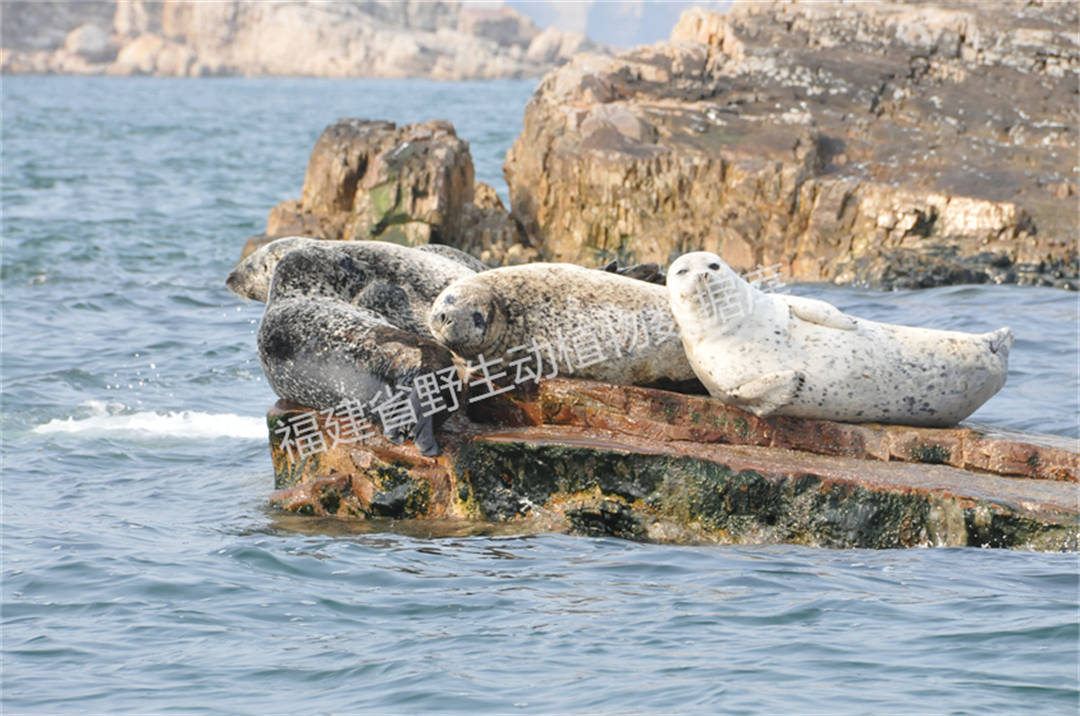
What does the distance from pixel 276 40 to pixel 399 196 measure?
121 meters

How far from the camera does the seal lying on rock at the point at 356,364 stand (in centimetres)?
786

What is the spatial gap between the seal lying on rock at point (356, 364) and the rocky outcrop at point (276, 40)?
389 ft

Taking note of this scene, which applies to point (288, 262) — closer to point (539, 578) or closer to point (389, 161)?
point (539, 578)

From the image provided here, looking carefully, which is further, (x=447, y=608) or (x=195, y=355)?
(x=195, y=355)

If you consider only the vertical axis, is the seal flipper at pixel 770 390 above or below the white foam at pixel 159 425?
above

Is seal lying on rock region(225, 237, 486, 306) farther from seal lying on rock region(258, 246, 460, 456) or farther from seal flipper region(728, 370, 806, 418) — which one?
seal flipper region(728, 370, 806, 418)

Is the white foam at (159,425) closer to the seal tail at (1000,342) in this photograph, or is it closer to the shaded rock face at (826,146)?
the seal tail at (1000,342)

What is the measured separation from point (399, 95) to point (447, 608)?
81060 millimetres

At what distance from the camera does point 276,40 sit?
131875 mm

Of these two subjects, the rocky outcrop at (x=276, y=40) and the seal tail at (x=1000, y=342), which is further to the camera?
the rocky outcrop at (x=276, y=40)

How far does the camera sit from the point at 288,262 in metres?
8.92

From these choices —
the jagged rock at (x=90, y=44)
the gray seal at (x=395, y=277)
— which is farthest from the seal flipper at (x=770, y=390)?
the jagged rock at (x=90, y=44)

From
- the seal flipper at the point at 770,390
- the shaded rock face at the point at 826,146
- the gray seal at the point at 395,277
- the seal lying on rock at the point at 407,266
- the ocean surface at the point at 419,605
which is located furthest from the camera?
the shaded rock face at the point at 826,146

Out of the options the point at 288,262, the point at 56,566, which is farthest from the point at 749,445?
the point at 56,566
